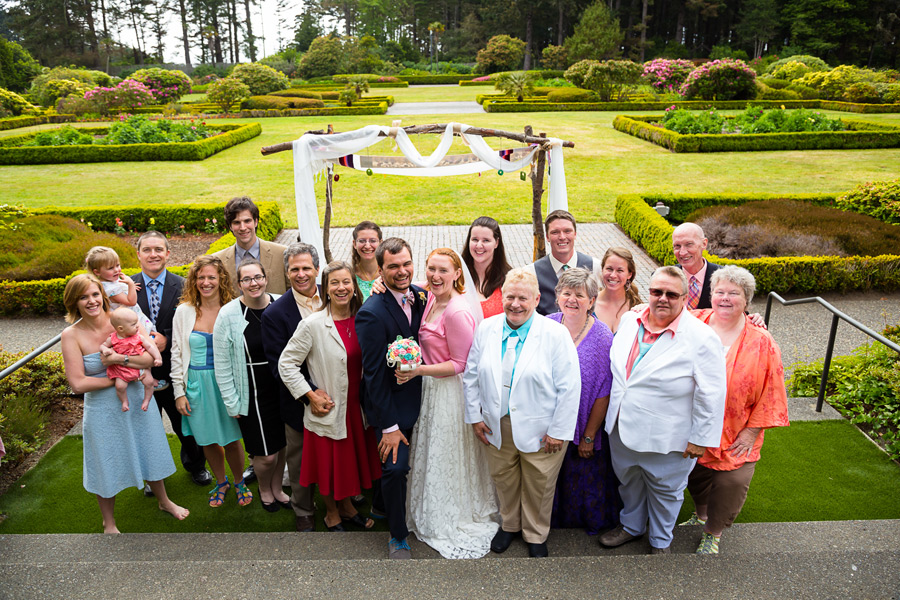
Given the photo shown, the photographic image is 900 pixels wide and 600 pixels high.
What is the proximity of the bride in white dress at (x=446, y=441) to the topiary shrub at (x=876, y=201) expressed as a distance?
10.9 m

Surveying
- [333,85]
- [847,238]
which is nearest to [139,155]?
[847,238]

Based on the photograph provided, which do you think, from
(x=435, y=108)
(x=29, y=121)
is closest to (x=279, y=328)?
(x=435, y=108)

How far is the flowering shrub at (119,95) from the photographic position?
27.8m

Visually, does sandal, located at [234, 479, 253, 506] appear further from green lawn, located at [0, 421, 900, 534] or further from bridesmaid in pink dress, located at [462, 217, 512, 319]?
bridesmaid in pink dress, located at [462, 217, 512, 319]

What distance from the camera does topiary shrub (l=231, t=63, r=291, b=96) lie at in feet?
113

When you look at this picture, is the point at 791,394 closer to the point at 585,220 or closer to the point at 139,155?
the point at 585,220

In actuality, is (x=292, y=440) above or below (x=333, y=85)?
below

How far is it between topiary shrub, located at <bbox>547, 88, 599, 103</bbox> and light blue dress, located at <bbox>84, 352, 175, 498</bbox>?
94.4 feet

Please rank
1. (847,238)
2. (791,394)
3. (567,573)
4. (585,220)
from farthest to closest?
(585,220)
(847,238)
(791,394)
(567,573)

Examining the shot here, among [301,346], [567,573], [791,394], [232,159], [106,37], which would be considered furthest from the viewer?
[106,37]

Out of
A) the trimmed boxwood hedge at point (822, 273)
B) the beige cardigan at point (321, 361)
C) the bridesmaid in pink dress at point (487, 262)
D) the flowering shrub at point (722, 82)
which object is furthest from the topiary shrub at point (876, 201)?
the flowering shrub at point (722, 82)

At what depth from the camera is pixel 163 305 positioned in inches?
164

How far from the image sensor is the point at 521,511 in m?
3.42

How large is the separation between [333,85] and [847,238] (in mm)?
37983
